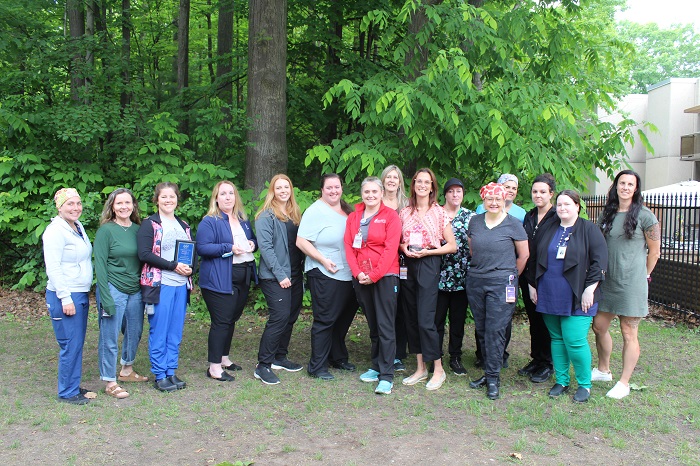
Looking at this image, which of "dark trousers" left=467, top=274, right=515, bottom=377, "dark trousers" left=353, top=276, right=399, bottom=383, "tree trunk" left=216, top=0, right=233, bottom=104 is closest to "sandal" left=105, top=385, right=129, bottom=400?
"dark trousers" left=353, top=276, right=399, bottom=383

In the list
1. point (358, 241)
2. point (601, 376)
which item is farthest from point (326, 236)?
point (601, 376)

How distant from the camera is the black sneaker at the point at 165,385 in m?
4.98

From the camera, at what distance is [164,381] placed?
5.04 m

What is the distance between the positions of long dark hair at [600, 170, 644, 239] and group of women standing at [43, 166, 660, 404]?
0.04 feet

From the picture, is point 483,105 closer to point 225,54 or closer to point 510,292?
point 510,292

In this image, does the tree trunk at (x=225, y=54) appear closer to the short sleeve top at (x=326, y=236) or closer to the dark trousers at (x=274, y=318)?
the short sleeve top at (x=326, y=236)

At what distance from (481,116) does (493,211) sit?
5.93 feet

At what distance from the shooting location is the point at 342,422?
436 centimetres

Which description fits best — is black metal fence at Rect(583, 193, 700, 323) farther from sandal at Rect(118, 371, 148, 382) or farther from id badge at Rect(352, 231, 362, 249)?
sandal at Rect(118, 371, 148, 382)

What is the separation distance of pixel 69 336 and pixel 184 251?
43.2 inches

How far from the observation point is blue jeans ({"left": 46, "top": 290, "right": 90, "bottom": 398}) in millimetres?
4520

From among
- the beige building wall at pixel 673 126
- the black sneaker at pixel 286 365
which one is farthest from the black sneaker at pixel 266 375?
the beige building wall at pixel 673 126

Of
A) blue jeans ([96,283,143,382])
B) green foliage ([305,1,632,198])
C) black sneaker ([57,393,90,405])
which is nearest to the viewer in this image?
black sneaker ([57,393,90,405])

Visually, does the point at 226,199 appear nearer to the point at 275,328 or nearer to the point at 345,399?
the point at 275,328
